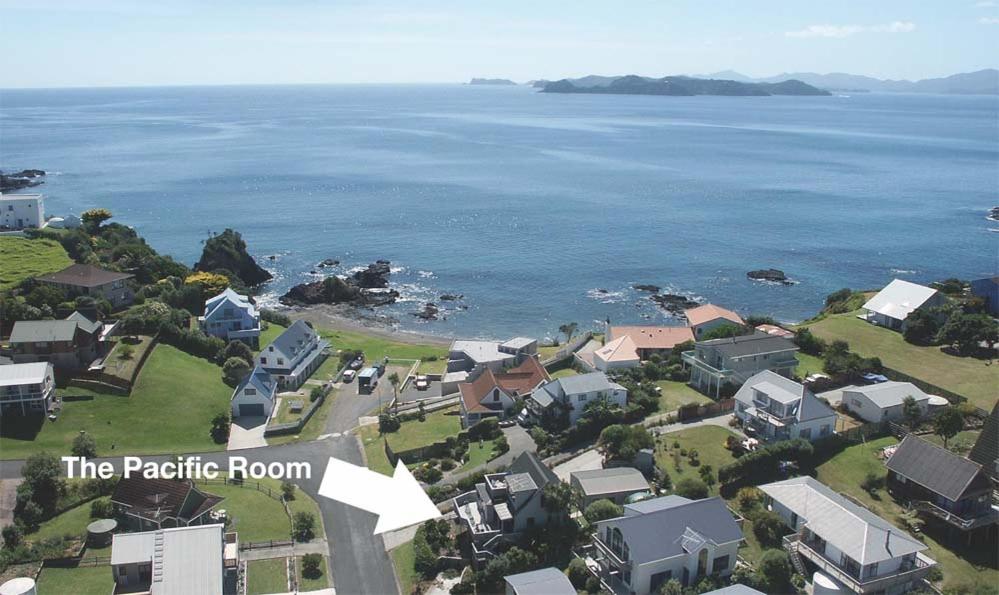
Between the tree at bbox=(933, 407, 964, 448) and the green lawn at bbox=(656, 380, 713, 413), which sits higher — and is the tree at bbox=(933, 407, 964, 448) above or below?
above

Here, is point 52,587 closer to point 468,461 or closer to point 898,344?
point 468,461

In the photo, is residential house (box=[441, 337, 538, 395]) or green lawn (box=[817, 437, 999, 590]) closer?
green lawn (box=[817, 437, 999, 590])

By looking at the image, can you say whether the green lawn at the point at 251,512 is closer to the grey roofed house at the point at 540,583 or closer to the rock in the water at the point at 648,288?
the grey roofed house at the point at 540,583

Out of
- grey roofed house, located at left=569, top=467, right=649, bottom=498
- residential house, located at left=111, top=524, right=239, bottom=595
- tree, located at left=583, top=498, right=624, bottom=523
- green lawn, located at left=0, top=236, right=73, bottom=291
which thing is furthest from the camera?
green lawn, located at left=0, top=236, right=73, bottom=291

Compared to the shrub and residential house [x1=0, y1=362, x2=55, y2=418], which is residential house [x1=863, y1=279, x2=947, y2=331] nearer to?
the shrub

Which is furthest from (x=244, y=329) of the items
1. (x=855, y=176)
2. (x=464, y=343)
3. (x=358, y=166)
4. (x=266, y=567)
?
(x=855, y=176)

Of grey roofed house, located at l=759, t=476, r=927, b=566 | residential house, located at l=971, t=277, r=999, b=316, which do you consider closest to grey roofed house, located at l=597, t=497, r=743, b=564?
grey roofed house, located at l=759, t=476, r=927, b=566

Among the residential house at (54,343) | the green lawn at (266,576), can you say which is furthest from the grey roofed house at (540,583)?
the residential house at (54,343)
